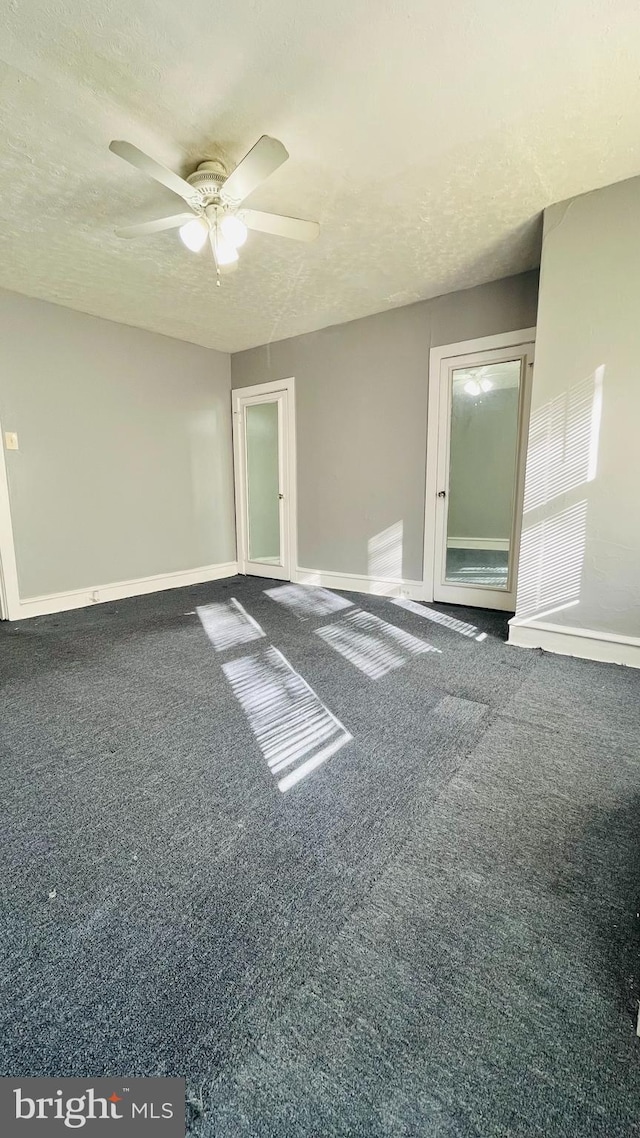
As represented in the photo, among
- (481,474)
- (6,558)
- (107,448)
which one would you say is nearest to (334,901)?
(481,474)

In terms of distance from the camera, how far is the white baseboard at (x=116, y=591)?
12.1ft

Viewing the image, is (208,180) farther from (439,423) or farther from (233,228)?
(439,423)

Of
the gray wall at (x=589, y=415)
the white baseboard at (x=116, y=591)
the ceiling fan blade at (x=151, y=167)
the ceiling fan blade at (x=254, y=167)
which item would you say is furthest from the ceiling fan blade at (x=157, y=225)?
the white baseboard at (x=116, y=591)

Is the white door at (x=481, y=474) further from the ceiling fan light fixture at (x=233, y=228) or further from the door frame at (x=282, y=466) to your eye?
the ceiling fan light fixture at (x=233, y=228)

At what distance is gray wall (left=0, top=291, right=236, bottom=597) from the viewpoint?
3566mm

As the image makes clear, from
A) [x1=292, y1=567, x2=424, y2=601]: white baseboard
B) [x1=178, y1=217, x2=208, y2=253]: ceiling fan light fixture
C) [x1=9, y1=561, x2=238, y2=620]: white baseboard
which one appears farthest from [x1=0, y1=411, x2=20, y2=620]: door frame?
[x1=292, y1=567, x2=424, y2=601]: white baseboard

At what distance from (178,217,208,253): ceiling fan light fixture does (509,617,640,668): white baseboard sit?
9.14ft

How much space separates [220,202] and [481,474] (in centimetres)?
257

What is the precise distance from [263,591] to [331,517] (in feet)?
3.35

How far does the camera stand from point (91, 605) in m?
4.00

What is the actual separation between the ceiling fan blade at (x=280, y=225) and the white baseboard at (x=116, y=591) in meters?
3.17

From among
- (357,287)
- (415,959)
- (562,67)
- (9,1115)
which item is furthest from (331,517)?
(9,1115)

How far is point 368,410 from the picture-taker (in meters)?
4.11

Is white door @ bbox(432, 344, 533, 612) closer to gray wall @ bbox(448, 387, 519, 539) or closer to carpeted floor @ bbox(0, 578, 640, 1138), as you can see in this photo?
gray wall @ bbox(448, 387, 519, 539)
